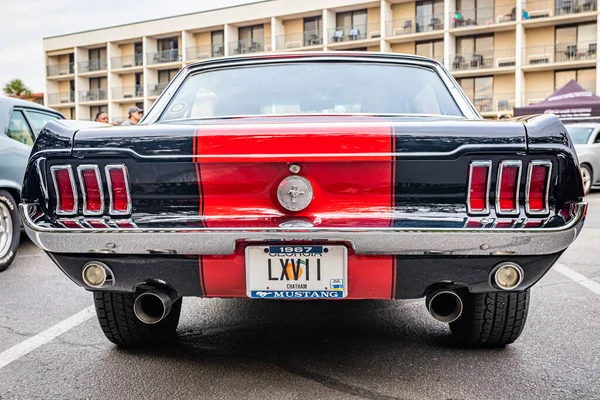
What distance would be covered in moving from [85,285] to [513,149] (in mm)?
1855

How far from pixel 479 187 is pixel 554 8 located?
125ft

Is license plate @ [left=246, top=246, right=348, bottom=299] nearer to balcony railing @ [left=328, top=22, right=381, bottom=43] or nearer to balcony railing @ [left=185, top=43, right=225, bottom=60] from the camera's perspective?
balcony railing @ [left=328, top=22, right=381, bottom=43]

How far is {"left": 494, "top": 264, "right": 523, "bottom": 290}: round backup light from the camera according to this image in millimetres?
2566

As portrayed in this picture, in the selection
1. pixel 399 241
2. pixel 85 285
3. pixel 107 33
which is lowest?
pixel 85 285

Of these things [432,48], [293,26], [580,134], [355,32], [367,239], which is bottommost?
[367,239]

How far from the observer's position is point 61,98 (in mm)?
54250

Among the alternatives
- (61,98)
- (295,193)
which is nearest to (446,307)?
(295,193)

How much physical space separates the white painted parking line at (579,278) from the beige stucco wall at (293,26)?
3945cm

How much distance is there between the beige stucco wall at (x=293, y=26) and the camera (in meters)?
43.2

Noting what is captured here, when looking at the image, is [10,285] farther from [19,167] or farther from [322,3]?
[322,3]

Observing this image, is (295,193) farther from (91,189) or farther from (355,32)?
(355,32)

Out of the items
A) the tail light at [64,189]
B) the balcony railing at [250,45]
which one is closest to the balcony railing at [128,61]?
the balcony railing at [250,45]

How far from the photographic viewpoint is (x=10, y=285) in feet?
16.9

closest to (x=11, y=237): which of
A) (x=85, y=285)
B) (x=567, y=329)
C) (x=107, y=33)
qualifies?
(x=85, y=285)
